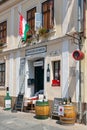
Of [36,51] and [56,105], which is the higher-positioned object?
[36,51]

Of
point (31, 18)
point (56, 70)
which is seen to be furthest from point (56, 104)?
point (31, 18)

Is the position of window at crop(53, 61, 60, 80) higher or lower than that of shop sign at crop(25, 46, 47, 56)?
lower

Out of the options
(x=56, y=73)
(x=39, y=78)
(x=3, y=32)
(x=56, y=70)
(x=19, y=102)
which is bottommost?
(x=19, y=102)

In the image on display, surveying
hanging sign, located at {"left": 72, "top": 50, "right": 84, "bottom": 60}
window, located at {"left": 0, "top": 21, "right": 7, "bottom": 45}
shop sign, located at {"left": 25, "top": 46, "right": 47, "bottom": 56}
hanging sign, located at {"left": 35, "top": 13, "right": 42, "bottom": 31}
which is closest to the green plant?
hanging sign, located at {"left": 35, "top": 13, "right": 42, "bottom": 31}

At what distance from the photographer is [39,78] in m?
17.0

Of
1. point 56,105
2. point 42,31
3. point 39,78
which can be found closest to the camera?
point 56,105

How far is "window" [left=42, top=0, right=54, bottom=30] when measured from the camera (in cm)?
1519

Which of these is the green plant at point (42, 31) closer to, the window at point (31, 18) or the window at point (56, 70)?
the window at point (31, 18)

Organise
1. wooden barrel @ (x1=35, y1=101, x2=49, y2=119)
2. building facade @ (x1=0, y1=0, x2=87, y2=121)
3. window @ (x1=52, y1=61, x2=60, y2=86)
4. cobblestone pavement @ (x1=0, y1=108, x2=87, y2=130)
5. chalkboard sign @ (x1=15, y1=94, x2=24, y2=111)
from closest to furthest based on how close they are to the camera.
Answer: cobblestone pavement @ (x1=0, y1=108, x2=87, y2=130) < building facade @ (x1=0, y1=0, x2=87, y2=121) < wooden barrel @ (x1=35, y1=101, x2=49, y2=119) < window @ (x1=52, y1=61, x2=60, y2=86) < chalkboard sign @ (x1=15, y1=94, x2=24, y2=111)

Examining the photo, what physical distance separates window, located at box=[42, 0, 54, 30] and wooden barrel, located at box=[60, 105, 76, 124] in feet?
13.9

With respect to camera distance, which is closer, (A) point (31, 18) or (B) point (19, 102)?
(A) point (31, 18)

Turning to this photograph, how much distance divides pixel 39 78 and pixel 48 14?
3.42 m

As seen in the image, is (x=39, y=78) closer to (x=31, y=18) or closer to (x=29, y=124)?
(x=31, y=18)

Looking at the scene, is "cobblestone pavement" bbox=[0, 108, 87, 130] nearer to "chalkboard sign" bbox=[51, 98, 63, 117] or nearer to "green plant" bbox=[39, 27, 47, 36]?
"chalkboard sign" bbox=[51, 98, 63, 117]
